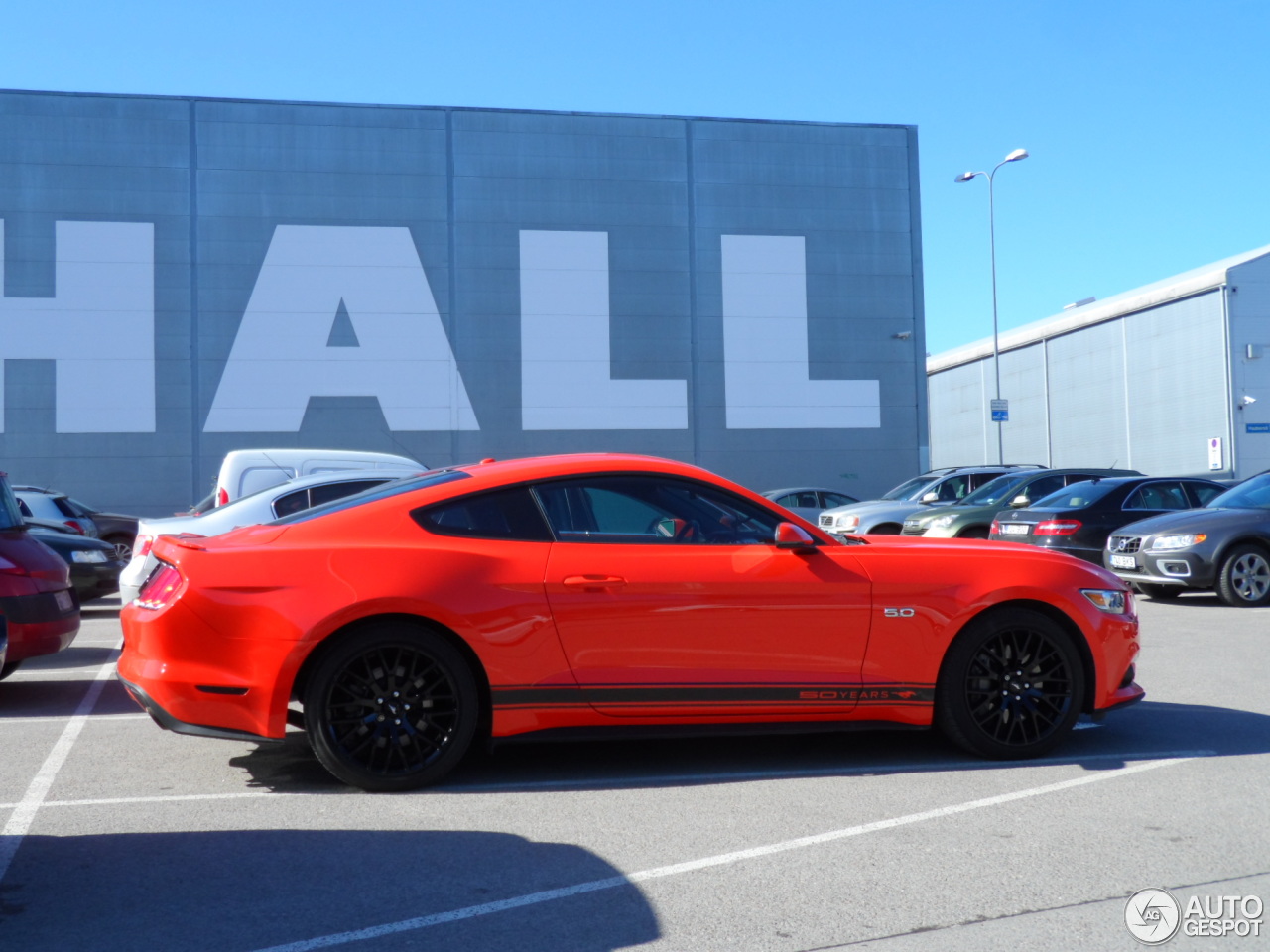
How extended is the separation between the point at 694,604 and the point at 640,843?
1269mm

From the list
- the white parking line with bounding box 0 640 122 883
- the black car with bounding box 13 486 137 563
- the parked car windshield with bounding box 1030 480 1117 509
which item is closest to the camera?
the white parking line with bounding box 0 640 122 883

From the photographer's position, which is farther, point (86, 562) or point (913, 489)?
point (913, 489)

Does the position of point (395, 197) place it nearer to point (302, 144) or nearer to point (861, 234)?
point (302, 144)

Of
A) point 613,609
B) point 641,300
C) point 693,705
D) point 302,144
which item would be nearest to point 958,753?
point 693,705

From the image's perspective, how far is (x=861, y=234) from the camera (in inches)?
1351

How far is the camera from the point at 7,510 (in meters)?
8.41

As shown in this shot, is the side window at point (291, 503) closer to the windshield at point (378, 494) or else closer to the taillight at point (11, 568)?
the taillight at point (11, 568)

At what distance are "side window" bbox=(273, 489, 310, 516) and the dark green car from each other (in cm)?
971

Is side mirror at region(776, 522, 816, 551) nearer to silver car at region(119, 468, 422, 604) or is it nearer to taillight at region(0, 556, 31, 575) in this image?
silver car at region(119, 468, 422, 604)

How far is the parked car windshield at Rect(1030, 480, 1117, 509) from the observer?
15.7m

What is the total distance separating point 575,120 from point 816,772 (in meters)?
29.6
